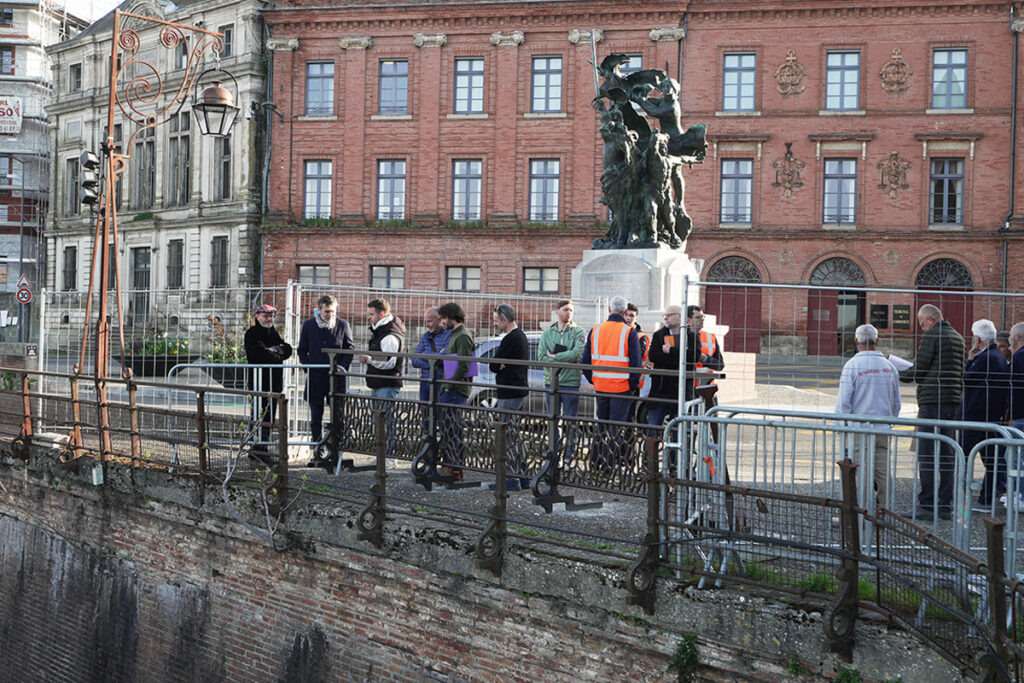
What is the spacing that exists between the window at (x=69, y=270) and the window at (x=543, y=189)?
21360 mm

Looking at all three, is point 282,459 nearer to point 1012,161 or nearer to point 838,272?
point 838,272

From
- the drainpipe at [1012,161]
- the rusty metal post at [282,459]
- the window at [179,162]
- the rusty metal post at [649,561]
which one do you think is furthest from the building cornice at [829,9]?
the rusty metal post at [649,561]

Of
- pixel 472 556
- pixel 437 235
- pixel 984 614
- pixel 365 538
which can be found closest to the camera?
pixel 984 614

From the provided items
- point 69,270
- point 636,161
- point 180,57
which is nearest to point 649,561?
point 636,161

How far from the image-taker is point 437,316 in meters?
9.45

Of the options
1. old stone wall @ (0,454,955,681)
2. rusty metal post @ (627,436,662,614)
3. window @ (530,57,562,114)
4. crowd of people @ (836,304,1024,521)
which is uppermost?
window @ (530,57,562,114)

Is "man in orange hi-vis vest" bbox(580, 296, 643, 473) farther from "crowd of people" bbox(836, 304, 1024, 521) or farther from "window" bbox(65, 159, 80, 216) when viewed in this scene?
"window" bbox(65, 159, 80, 216)

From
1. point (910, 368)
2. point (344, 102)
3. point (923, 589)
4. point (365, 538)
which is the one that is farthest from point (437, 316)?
point (344, 102)

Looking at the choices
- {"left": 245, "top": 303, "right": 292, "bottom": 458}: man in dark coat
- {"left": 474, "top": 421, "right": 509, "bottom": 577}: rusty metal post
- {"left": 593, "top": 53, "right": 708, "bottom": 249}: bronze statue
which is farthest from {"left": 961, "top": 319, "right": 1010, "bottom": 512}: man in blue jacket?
{"left": 593, "top": 53, "right": 708, "bottom": 249}: bronze statue

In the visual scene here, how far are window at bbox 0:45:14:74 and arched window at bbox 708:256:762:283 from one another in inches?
1600

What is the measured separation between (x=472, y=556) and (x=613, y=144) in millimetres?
9207

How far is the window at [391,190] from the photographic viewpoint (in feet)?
114

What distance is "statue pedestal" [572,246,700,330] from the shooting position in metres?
13.9

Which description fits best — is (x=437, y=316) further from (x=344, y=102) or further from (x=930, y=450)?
(x=344, y=102)
